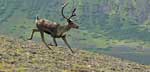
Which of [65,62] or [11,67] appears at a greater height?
[11,67]

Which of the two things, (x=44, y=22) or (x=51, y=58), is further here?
(x=44, y=22)

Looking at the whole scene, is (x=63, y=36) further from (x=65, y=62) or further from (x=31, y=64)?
(x=31, y=64)

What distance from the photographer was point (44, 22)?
110ft

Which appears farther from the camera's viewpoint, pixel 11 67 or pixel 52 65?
pixel 52 65

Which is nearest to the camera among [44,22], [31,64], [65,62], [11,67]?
[11,67]

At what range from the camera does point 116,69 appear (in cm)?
3061

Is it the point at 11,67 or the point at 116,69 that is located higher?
the point at 11,67

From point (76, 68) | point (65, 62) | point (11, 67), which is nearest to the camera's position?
point (11, 67)

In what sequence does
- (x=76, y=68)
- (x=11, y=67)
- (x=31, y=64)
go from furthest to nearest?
(x=76, y=68) → (x=31, y=64) → (x=11, y=67)

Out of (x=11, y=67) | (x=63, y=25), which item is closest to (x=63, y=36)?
(x=63, y=25)

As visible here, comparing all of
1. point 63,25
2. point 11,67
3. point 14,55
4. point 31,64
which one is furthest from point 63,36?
point 11,67

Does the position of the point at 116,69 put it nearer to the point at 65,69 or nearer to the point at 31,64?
the point at 65,69

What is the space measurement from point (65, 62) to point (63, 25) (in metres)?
5.41

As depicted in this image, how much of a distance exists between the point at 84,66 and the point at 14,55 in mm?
4990
